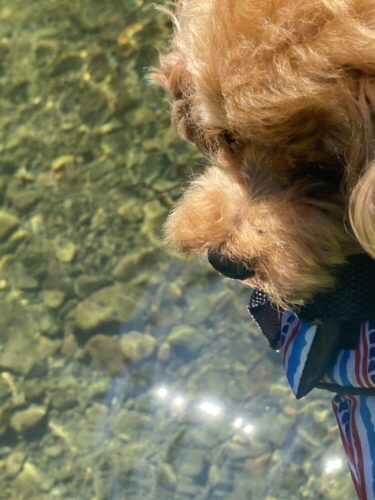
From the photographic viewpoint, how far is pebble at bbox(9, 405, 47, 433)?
8.54ft

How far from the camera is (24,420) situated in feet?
8.55

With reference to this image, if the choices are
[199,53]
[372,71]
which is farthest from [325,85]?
[199,53]

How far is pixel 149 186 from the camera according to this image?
284 cm

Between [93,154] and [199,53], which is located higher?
[199,53]

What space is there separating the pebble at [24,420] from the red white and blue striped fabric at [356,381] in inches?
48.3

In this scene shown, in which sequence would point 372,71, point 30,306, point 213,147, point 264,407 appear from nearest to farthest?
point 372,71
point 213,147
point 264,407
point 30,306

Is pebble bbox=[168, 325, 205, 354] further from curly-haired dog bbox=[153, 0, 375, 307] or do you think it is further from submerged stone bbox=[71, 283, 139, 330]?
curly-haired dog bbox=[153, 0, 375, 307]

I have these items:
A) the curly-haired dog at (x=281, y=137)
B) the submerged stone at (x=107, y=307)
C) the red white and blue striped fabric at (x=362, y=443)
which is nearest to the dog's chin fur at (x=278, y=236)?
the curly-haired dog at (x=281, y=137)

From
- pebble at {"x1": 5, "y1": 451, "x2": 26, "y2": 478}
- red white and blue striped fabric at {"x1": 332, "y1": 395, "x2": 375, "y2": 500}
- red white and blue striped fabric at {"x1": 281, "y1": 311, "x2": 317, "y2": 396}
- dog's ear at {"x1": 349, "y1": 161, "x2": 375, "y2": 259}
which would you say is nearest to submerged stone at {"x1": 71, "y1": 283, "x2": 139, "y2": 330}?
pebble at {"x1": 5, "y1": 451, "x2": 26, "y2": 478}

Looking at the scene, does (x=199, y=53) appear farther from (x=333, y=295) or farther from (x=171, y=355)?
(x=171, y=355)

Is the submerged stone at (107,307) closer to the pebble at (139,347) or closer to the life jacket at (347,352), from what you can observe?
the pebble at (139,347)

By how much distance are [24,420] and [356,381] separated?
4.75ft

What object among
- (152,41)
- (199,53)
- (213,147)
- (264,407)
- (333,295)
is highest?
(199,53)

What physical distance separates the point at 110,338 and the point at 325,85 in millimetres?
1710
